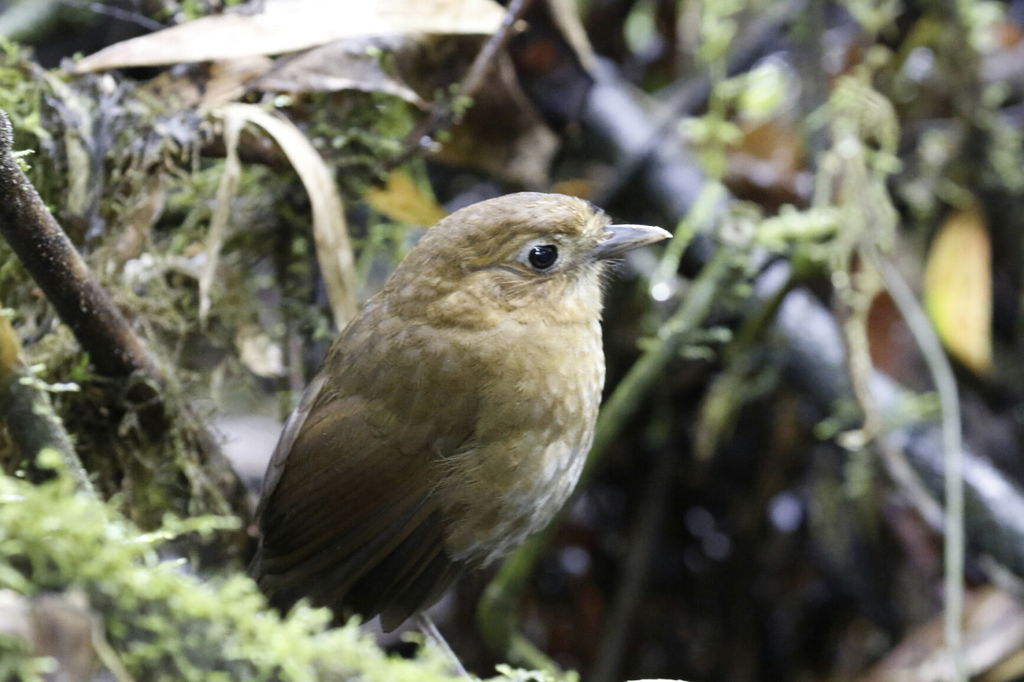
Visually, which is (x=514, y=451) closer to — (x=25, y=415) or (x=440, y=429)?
(x=440, y=429)

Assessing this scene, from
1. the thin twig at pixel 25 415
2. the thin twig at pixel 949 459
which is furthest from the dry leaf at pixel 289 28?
the thin twig at pixel 949 459

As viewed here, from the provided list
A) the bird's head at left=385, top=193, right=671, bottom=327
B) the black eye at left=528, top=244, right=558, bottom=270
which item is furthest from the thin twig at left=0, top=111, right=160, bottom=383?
the black eye at left=528, top=244, right=558, bottom=270

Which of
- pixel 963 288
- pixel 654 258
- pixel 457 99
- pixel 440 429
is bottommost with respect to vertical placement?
pixel 963 288

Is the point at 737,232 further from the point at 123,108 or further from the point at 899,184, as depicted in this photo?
the point at 123,108

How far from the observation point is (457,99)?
2340 millimetres

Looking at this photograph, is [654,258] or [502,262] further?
[654,258]

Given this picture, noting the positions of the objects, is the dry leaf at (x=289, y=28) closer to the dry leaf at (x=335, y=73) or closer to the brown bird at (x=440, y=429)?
the dry leaf at (x=335, y=73)

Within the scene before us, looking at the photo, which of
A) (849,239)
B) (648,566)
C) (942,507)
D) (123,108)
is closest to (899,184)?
(849,239)

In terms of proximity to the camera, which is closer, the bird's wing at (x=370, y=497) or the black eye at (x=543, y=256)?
the bird's wing at (x=370, y=497)

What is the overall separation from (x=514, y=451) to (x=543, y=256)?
350mm

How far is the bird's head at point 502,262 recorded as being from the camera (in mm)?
1883

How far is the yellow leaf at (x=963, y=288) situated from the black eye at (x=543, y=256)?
1.44 m

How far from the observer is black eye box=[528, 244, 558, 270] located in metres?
1.92

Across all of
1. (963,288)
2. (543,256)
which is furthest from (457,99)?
(963,288)
